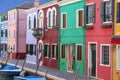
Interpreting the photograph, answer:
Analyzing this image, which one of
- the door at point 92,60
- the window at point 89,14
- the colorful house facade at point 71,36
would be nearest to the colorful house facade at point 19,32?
the colorful house facade at point 71,36

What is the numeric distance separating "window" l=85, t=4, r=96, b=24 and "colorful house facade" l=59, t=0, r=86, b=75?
93cm

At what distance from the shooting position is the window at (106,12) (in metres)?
24.6

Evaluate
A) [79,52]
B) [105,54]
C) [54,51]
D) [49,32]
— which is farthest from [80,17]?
[49,32]

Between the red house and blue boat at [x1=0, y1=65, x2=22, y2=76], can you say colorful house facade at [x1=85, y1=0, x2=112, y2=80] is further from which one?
blue boat at [x1=0, y1=65, x2=22, y2=76]

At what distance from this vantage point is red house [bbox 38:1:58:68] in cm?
3494

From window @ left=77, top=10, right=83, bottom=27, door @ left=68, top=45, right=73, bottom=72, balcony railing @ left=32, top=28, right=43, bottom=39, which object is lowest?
door @ left=68, top=45, right=73, bottom=72

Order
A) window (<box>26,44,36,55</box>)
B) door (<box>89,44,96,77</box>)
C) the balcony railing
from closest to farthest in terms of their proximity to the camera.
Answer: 1. door (<box>89,44,96,77</box>)
2. the balcony railing
3. window (<box>26,44,36,55</box>)

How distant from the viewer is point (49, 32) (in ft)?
121

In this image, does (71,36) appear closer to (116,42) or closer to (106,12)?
(106,12)

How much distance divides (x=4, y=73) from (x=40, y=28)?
6.98 m

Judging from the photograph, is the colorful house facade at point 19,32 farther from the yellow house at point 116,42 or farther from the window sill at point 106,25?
the yellow house at point 116,42

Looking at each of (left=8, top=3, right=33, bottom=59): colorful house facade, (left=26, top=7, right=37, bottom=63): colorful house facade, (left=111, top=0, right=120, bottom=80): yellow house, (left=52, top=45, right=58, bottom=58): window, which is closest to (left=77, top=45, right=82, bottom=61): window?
(left=52, top=45, right=58, bottom=58): window

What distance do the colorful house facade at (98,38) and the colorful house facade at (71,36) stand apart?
0.98 meters

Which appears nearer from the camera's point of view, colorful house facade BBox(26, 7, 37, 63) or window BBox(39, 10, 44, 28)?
window BBox(39, 10, 44, 28)
